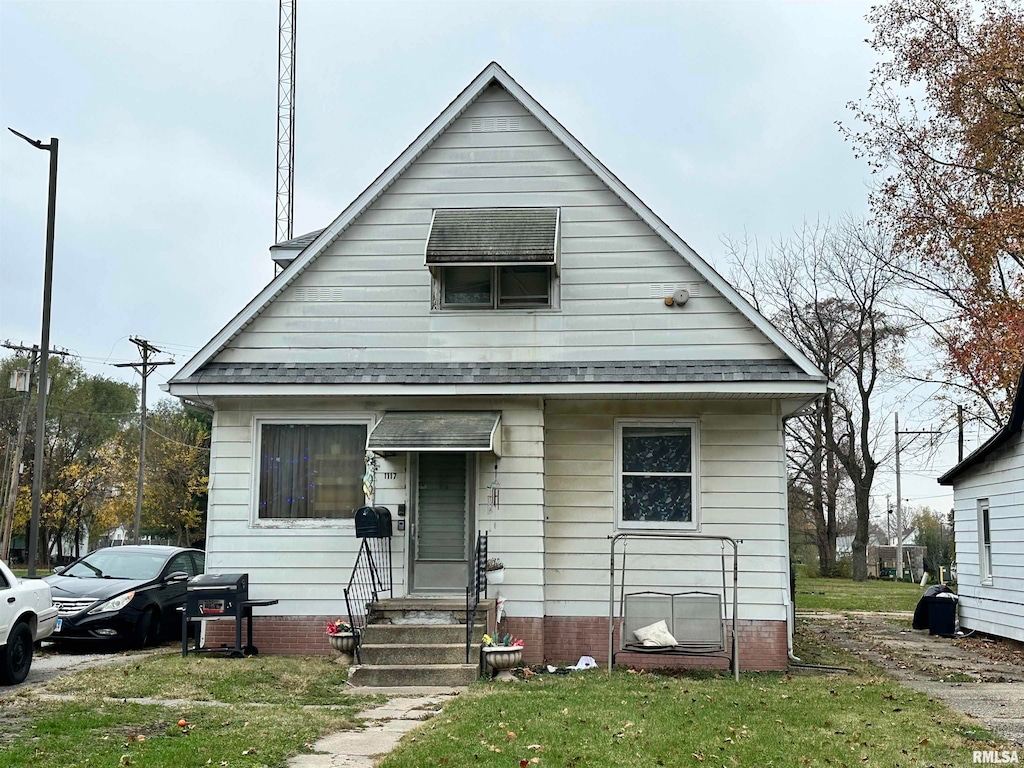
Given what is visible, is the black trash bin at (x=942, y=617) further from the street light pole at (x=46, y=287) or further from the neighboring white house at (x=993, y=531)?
the street light pole at (x=46, y=287)

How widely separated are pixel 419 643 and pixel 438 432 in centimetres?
254

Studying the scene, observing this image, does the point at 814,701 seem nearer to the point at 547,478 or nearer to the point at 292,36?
the point at 547,478

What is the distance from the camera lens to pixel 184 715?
9.17 m

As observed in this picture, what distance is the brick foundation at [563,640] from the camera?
43.3 feet

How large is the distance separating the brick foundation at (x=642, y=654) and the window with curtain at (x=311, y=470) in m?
3.14

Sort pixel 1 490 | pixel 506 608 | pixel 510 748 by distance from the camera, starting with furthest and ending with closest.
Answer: pixel 1 490 < pixel 506 608 < pixel 510 748

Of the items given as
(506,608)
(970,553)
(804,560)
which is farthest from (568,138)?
(804,560)

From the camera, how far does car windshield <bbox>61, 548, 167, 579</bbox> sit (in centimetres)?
1600

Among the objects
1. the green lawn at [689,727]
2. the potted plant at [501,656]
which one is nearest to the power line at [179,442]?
the potted plant at [501,656]

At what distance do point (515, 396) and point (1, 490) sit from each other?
1796 inches

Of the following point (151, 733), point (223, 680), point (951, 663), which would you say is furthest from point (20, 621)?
point (951, 663)

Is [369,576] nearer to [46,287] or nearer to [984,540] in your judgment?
[984,540]

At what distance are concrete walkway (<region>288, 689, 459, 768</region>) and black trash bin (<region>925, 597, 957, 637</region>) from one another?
11388 millimetres

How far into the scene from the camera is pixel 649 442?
547 inches
